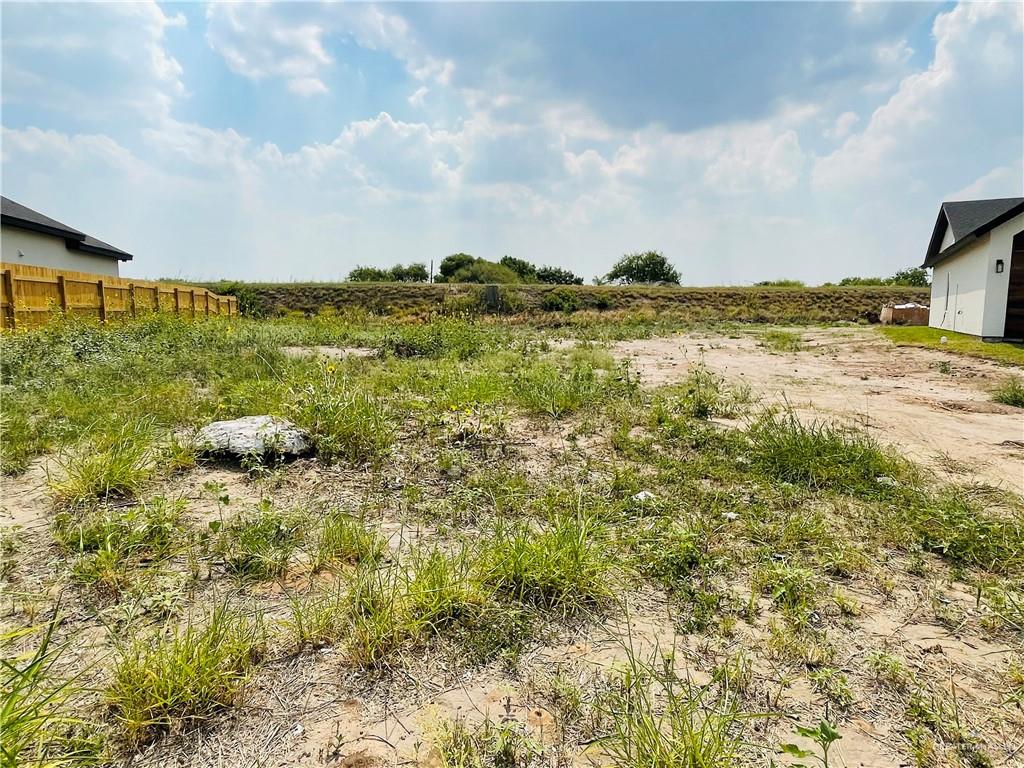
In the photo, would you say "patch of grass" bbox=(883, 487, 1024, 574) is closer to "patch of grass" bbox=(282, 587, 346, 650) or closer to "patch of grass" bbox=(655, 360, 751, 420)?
"patch of grass" bbox=(655, 360, 751, 420)

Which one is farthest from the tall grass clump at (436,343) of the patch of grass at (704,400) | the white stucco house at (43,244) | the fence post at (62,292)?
the white stucco house at (43,244)

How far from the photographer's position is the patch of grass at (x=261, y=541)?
244cm

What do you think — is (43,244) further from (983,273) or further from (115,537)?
(983,273)

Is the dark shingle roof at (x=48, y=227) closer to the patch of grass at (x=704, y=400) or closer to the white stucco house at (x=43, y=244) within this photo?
the white stucco house at (x=43, y=244)

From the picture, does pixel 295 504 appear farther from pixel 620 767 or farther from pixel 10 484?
pixel 620 767

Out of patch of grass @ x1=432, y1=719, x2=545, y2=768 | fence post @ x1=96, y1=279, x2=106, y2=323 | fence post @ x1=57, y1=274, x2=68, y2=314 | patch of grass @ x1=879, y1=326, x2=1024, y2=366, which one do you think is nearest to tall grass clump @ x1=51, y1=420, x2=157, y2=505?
patch of grass @ x1=432, y1=719, x2=545, y2=768

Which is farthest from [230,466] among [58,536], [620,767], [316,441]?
[620,767]

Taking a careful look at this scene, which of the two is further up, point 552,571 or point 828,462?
point 828,462

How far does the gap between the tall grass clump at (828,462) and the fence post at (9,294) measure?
45.2 ft

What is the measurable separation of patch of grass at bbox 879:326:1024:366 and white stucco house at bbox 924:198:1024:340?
582 mm

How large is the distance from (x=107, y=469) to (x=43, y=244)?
68.4 feet

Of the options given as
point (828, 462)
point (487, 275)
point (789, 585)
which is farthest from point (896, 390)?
point (487, 275)

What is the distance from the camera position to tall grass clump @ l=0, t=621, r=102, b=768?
4.41 feet

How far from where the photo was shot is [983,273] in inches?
532
